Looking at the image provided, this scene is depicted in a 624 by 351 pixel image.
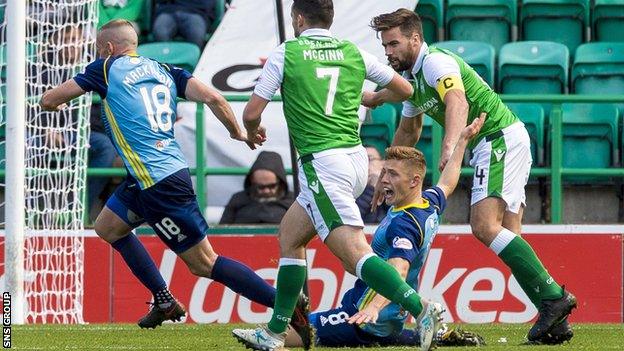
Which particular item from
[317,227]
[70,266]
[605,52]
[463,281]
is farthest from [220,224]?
[317,227]

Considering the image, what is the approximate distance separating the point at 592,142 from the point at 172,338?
5177 mm

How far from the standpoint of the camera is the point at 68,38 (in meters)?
12.2

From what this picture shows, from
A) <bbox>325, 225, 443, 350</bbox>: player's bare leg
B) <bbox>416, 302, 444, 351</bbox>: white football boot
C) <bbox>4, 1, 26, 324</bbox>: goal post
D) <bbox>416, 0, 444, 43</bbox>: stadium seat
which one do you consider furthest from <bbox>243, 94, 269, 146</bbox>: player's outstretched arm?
<bbox>416, 0, 444, 43</bbox>: stadium seat

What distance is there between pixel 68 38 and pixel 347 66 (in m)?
5.16

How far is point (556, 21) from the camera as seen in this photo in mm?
14742

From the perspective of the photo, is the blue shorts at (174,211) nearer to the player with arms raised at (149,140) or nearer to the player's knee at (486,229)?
the player with arms raised at (149,140)

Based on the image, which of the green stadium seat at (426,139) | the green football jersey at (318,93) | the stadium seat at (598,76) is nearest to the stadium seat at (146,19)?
the green stadium seat at (426,139)

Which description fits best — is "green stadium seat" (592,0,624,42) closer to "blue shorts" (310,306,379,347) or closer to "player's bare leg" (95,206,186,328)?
"player's bare leg" (95,206,186,328)

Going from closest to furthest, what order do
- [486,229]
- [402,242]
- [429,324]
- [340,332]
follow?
[429,324]
[402,242]
[340,332]
[486,229]

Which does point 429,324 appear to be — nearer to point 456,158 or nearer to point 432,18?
point 456,158

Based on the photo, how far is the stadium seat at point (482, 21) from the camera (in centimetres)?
1467

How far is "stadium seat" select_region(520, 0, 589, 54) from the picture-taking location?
14.6 meters

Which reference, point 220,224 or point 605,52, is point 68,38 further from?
point 605,52

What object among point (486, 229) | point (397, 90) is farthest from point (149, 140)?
point (486, 229)
